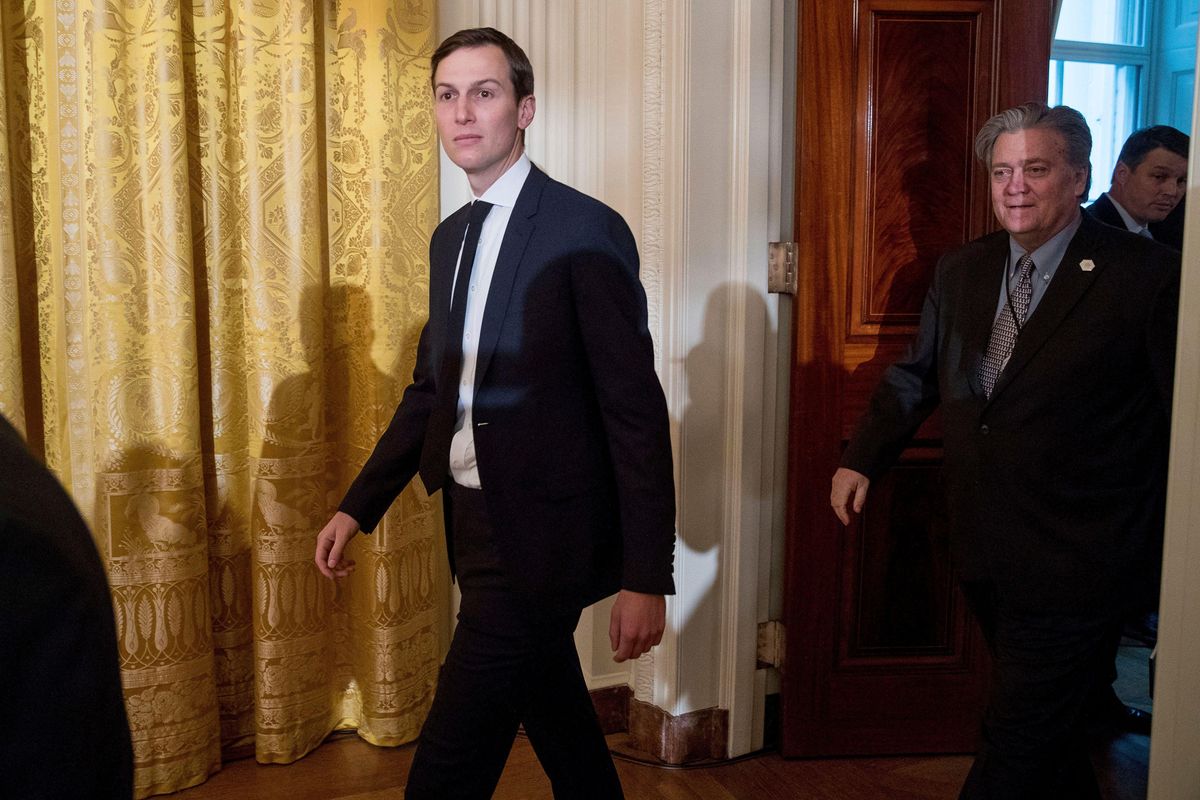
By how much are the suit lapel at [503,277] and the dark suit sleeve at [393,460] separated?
0.27 m

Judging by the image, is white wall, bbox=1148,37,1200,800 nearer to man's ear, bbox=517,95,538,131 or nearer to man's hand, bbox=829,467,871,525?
man's ear, bbox=517,95,538,131

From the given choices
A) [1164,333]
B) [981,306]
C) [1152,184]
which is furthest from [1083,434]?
[1152,184]

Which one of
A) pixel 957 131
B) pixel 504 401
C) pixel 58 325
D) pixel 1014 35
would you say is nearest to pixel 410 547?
pixel 58 325

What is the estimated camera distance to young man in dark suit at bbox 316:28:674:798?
1533 mm

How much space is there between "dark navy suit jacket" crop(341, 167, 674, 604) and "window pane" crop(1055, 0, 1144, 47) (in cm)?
488

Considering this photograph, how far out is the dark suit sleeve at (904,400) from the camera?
2211 millimetres

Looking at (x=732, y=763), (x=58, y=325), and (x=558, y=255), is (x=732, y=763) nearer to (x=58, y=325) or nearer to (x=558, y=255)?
(x=558, y=255)

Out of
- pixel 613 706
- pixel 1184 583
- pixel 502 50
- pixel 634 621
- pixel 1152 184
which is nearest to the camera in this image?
pixel 1184 583

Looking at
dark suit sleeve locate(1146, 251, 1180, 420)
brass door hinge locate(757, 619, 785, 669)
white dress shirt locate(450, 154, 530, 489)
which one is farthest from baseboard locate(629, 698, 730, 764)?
dark suit sleeve locate(1146, 251, 1180, 420)

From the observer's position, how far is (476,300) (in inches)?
63.9

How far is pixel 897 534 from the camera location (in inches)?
107

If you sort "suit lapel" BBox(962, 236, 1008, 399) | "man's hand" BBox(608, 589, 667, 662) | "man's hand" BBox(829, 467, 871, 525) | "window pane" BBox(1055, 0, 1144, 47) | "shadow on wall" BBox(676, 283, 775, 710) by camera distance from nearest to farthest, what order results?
"man's hand" BBox(608, 589, 667, 662)
"suit lapel" BBox(962, 236, 1008, 399)
"man's hand" BBox(829, 467, 871, 525)
"shadow on wall" BBox(676, 283, 775, 710)
"window pane" BBox(1055, 0, 1144, 47)

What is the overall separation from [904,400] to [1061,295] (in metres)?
Result: 0.44

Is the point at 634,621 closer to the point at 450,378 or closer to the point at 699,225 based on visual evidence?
the point at 450,378
